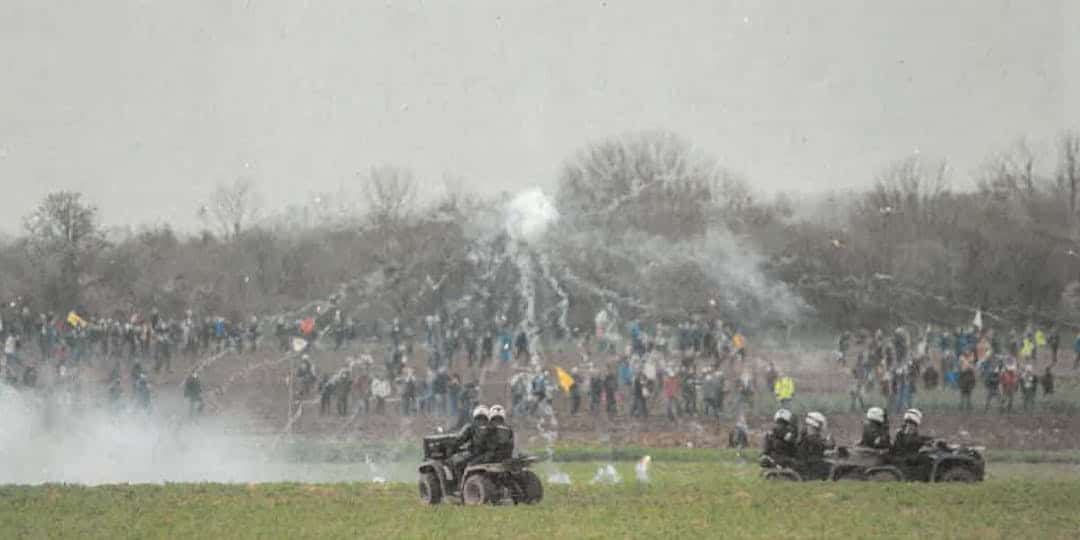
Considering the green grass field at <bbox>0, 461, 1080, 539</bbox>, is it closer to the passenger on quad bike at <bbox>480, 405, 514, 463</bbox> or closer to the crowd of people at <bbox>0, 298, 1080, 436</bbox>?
the passenger on quad bike at <bbox>480, 405, 514, 463</bbox>

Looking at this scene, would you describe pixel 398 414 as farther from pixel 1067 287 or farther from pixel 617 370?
pixel 1067 287

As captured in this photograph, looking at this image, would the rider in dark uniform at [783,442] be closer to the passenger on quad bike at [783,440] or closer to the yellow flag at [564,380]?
the passenger on quad bike at [783,440]

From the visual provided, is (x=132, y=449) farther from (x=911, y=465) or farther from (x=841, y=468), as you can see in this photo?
(x=911, y=465)

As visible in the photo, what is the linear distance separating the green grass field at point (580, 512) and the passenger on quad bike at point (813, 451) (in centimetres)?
182

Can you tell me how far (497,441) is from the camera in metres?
38.2

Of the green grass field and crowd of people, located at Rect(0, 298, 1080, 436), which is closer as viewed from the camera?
the green grass field

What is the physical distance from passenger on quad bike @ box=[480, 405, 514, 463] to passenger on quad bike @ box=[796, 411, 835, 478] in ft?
29.0

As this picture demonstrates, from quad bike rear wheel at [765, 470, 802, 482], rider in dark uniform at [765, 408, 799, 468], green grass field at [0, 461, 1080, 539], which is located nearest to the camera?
green grass field at [0, 461, 1080, 539]

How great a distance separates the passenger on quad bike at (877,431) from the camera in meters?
42.1

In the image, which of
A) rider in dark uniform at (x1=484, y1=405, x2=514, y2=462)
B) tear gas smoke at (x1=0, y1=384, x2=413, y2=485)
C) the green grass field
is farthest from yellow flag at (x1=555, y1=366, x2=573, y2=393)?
rider in dark uniform at (x1=484, y1=405, x2=514, y2=462)

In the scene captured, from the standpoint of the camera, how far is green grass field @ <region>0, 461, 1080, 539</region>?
31.5m

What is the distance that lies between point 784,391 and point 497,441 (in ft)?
94.5

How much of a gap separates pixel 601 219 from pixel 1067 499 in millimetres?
41869

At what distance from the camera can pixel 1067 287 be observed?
71.5 m
